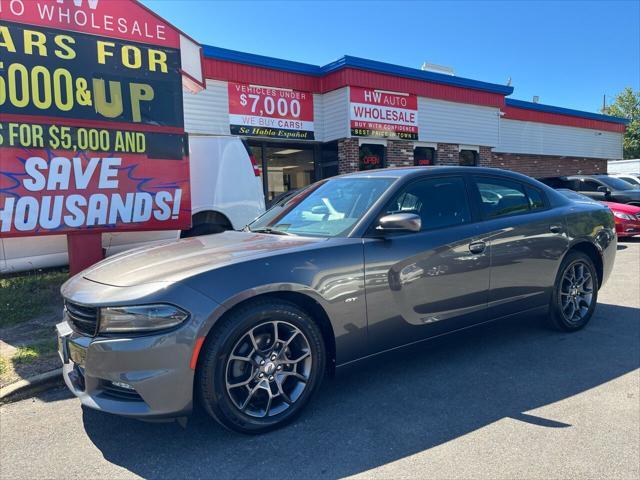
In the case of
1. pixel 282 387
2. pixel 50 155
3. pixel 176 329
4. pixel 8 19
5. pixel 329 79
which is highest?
pixel 329 79

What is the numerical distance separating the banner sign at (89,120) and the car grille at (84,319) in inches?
117

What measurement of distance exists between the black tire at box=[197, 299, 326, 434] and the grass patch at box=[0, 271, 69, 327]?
11.9 feet

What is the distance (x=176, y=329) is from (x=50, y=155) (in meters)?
3.74

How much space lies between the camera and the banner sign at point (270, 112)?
39.4 feet

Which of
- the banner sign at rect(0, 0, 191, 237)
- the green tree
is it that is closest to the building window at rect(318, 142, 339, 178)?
the banner sign at rect(0, 0, 191, 237)

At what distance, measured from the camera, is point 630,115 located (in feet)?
134

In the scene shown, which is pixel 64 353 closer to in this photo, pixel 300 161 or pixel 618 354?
pixel 618 354

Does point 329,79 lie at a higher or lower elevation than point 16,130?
higher

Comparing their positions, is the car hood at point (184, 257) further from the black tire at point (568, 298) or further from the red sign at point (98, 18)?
the red sign at point (98, 18)

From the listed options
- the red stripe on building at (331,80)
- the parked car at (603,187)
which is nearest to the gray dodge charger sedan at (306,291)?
the red stripe on building at (331,80)

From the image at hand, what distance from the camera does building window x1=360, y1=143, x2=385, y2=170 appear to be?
13797 millimetres

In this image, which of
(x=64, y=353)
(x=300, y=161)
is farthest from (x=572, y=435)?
(x=300, y=161)

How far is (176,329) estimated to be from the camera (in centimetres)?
257

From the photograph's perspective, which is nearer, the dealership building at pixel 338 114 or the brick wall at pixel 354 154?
the dealership building at pixel 338 114
